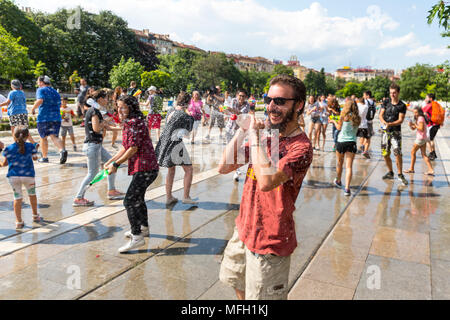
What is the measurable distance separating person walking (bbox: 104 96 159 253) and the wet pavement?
291 millimetres

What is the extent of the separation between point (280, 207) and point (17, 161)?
12.7 ft

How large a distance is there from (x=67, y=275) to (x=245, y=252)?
6.88 feet

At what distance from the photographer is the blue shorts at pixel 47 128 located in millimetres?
8438

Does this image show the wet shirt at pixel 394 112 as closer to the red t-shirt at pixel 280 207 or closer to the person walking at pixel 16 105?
the red t-shirt at pixel 280 207

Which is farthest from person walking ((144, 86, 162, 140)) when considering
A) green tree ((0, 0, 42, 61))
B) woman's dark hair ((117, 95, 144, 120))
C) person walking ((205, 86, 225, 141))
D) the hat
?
green tree ((0, 0, 42, 61))

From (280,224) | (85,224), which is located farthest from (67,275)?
(280,224)

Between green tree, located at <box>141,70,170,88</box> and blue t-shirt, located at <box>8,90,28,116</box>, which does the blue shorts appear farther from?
green tree, located at <box>141,70,170,88</box>

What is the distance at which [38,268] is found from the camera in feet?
11.6

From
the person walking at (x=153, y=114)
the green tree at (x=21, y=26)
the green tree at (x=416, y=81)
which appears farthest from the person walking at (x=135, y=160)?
the green tree at (x=416, y=81)

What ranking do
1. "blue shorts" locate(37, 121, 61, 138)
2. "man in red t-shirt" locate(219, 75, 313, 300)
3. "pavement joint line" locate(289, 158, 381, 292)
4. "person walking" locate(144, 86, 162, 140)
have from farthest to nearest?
"person walking" locate(144, 86, 162, 140) → "blue shorts" locate(37, 121, 61, 138) → "pavement joint line" locate(289, 158, 381, 292) → "man in red t-shirt" locate(219, 75, 313, 300)

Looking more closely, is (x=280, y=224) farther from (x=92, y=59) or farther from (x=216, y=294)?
(x=92, y=59)

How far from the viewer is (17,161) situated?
4539 millimetres

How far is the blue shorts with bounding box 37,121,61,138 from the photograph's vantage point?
8.44 meters

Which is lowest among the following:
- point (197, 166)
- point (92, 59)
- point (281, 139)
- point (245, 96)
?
point (197, 166)
